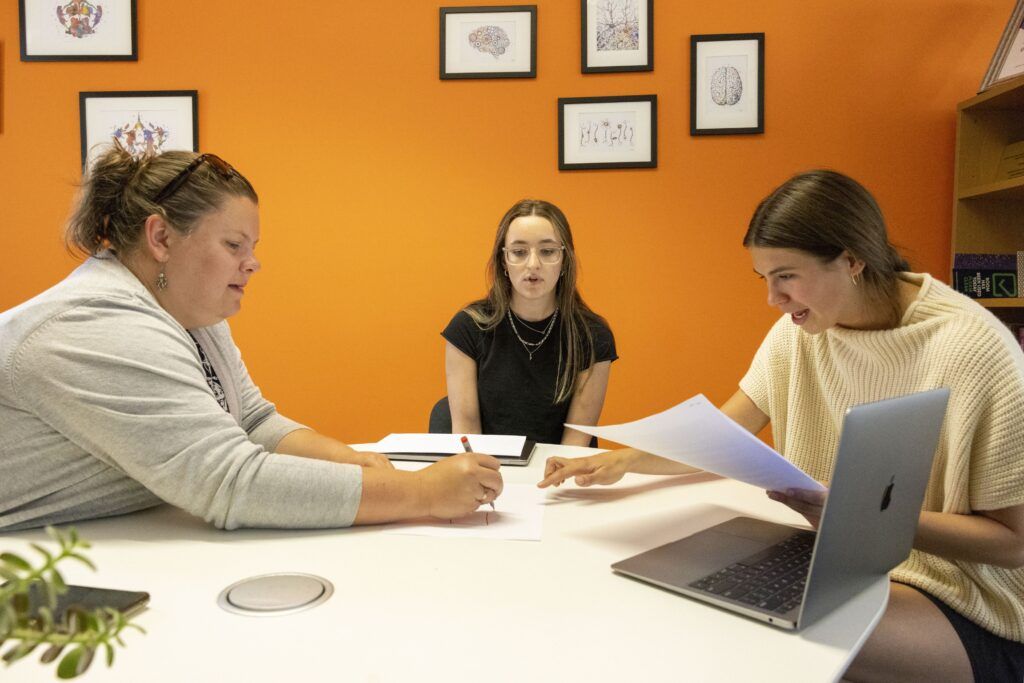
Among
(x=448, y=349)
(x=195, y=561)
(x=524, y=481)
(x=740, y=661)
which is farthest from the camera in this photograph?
(x=448, y=349)

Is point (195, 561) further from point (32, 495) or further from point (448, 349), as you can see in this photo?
point (448, 349)

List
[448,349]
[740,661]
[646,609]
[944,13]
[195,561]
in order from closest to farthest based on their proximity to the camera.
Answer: [740,661], [646,609], [195,561], [448,349], [944,13]

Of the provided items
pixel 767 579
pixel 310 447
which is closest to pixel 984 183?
pixel 767 579

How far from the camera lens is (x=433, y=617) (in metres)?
0.74

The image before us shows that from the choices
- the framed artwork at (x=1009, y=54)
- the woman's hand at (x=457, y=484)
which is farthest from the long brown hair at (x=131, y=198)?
the framed artwork at (x=1009, y=54)

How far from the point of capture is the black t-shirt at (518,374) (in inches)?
82.0

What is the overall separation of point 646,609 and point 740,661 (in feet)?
0.42

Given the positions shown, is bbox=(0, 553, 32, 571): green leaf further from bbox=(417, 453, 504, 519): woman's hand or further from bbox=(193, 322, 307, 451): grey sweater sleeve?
bbox=(193, 322, 307, 451): grey sweater sleeve

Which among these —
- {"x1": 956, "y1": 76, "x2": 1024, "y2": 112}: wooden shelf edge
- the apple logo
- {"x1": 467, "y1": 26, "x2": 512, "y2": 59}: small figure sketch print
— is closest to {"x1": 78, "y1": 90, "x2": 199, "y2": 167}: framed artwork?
{"x1": 467, "y1": 26, "x2": 512, "y2": 59}: small figure sketch print

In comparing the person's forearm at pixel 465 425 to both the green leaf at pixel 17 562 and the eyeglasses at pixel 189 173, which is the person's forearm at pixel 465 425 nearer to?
the eyeglasses at pixel 189 173

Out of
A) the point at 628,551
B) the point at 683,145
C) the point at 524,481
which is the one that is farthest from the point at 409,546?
the point at 683,145

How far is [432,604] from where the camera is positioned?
2.55 feet

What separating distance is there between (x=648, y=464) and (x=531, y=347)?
2.72 ft

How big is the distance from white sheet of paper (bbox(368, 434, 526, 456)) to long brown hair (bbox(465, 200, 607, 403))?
0.49 metres
